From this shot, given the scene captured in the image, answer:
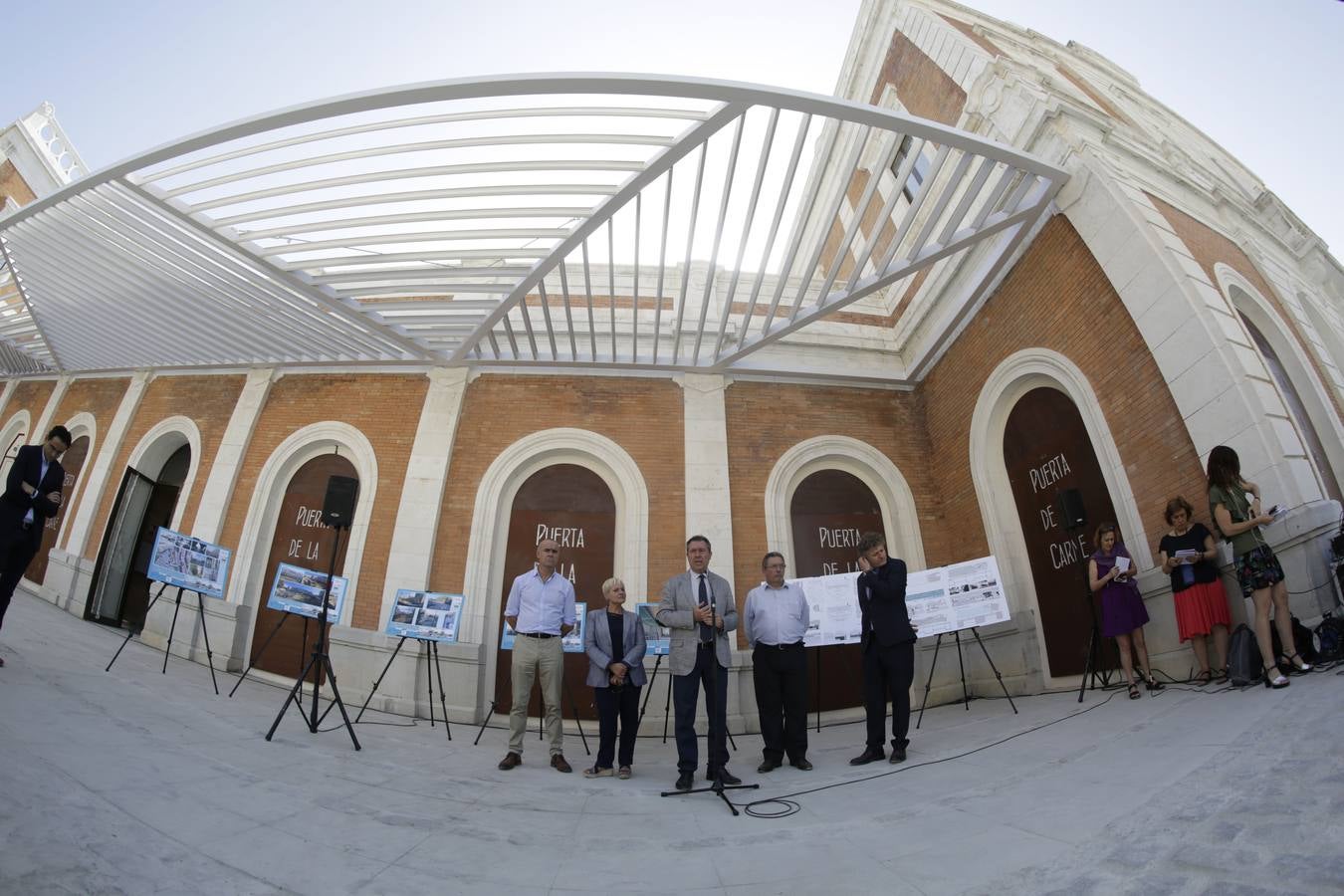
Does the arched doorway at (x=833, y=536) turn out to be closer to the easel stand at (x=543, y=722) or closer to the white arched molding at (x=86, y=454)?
the easel stand at (x=543, y=722)

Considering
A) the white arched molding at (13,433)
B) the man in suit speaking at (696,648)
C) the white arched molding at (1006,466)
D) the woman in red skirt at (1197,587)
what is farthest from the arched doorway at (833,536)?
the white arched molding at (13,433)

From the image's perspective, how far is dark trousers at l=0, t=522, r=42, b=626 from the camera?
4.94 m

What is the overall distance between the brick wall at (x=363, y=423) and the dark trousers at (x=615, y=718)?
5.04m

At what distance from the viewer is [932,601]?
7.09m

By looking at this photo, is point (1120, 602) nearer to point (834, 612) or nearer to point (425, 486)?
point (834, 612)

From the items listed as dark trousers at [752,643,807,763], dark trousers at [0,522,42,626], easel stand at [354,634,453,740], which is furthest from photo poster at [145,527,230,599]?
dark trousers at [752,643,807,763]

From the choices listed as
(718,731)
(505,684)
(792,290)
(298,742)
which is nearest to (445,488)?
(505,684)

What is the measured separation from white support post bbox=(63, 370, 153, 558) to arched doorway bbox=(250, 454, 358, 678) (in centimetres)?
441

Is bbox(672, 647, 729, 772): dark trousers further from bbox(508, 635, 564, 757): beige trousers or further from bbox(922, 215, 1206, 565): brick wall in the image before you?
bbox(922, 215, 1206, 565): brick wall

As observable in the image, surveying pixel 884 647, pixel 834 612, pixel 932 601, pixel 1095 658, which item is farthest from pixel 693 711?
pixel 1095 658

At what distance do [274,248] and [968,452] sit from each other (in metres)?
9.87

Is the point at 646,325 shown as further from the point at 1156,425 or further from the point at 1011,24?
the point at 1011,24

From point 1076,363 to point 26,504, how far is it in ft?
34.9

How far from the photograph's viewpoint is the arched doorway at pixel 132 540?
10.2 metres
